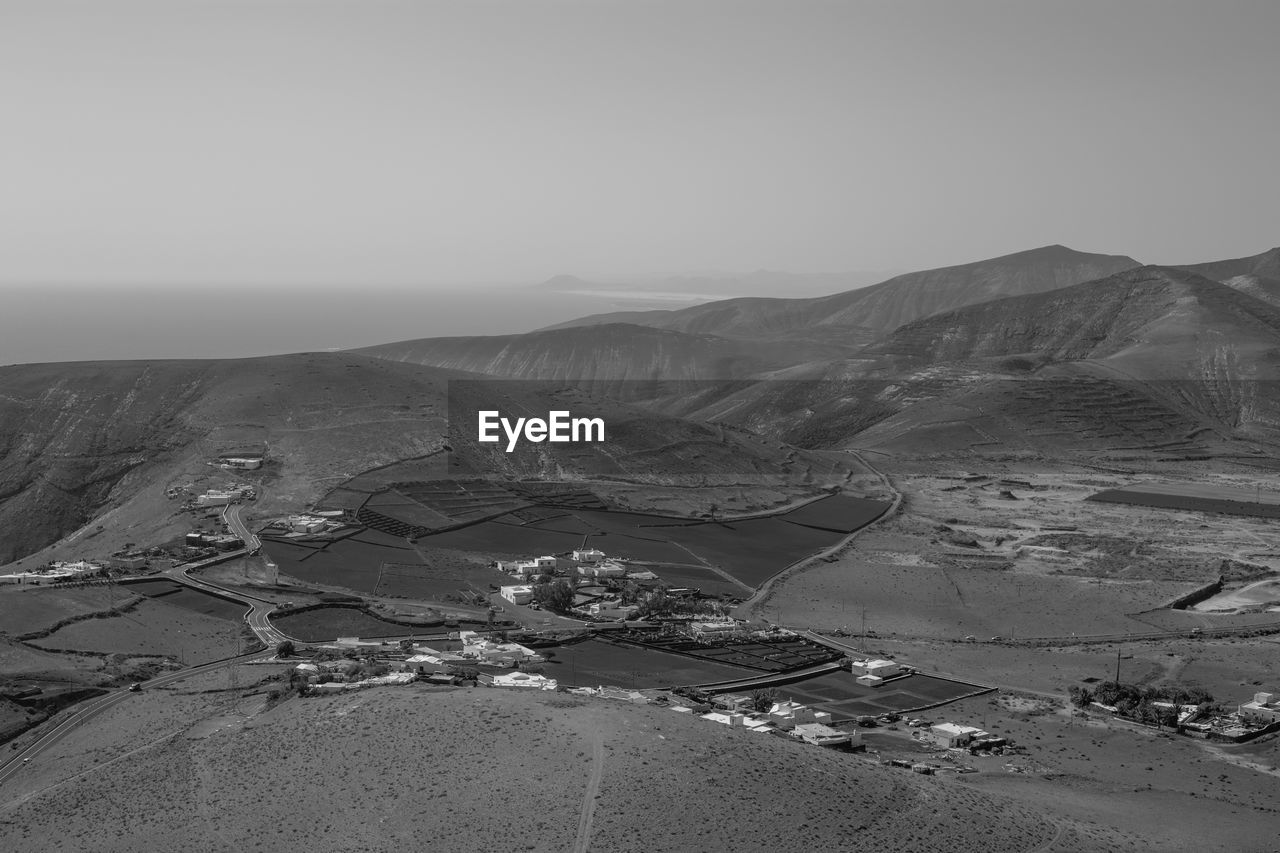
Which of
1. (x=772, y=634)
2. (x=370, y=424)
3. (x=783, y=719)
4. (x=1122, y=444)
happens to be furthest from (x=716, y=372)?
(x=783, y=719)

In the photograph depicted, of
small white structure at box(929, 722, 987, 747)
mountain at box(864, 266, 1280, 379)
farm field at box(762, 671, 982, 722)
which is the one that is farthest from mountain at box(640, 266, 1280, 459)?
small white structure at box(929, 722, 987, 747)

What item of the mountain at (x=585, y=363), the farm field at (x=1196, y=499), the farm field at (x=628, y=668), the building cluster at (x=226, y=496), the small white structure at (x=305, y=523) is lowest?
the farm field at (x=628, y=668)

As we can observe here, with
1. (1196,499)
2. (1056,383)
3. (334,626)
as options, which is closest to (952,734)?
(334,626)

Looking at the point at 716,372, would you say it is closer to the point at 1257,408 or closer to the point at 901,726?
the point at 1257,408

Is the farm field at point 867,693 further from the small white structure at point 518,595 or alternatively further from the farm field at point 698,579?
the small white structure at point 518,595

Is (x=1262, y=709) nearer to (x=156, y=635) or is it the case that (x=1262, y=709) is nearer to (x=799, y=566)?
(x=799, y=566)

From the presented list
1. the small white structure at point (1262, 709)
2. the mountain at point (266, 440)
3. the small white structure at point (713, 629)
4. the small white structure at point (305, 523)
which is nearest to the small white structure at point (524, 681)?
the small white structure at point (713, 629)

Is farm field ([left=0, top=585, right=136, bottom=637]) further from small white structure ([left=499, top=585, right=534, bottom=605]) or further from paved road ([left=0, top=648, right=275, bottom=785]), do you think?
small white structure ([left=499, top=585, right=534, bottom=605])
